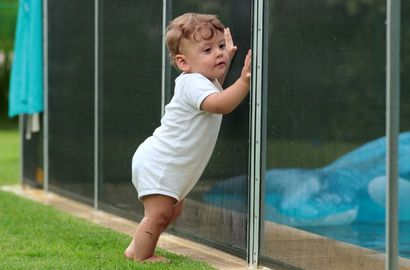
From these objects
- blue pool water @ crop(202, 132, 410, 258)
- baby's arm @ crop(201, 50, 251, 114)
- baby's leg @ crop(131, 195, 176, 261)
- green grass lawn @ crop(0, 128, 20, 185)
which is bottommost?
green grass lawn @ crop(0, 128, 20, 185)

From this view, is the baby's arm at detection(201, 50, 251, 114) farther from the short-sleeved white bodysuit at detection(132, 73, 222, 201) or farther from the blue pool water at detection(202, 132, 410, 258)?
the blue pool water at detection(202, 132, 410, 258)

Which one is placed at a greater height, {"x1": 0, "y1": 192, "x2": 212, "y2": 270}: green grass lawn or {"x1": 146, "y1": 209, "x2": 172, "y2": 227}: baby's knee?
{"x1": 146, "y1": 209, "x2": 172, "y2": 227}: baby's knee

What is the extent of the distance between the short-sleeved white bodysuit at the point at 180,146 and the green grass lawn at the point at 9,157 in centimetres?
484

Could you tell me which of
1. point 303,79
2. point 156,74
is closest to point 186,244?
point 156,74

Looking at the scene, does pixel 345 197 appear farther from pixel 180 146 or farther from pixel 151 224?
pixel 151 224

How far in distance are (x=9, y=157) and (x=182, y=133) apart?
8.12m

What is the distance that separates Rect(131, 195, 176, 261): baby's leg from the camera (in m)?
5.17

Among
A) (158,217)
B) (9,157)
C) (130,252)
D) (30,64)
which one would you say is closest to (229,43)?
(158,217)

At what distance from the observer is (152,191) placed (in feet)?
16.9

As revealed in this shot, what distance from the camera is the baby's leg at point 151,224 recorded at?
17.0ft

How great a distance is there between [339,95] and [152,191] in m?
1.25

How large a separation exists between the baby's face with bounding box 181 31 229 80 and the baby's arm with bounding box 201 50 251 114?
0.23m

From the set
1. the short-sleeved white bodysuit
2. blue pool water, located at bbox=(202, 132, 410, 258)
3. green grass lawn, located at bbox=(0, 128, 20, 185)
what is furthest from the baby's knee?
green grass lawn, located at bbox=(0, 128, 20, 185)

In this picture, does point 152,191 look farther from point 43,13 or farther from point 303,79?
point 43,13
